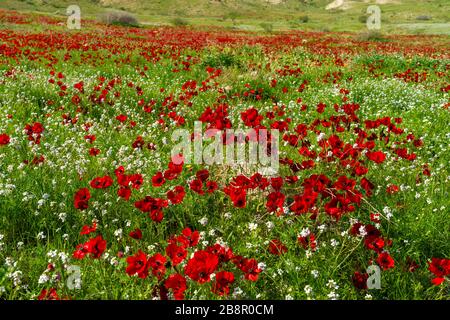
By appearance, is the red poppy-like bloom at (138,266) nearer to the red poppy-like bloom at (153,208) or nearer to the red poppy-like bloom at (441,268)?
the red poppy-like bloom at (153,208)

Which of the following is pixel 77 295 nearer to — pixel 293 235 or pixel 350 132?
pixel 293 235

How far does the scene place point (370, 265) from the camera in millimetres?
3051

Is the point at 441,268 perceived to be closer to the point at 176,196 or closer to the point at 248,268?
the point at 248,268

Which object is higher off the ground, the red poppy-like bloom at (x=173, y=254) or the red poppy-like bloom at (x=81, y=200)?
the red poppy-like bloom at (x=81, y=200)

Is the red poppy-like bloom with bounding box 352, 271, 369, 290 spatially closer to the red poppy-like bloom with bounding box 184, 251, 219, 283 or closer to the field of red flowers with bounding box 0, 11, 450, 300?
the field of red flowers with bounding box 0, 11, 450, 300

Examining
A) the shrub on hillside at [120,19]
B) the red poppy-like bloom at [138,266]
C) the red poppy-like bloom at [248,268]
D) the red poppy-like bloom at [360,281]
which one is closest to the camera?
the red poppy-like bloom at [138,266]

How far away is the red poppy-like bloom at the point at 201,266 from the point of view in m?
2.21

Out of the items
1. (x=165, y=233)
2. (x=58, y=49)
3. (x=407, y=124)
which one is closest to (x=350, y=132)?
(x=407, y=124)

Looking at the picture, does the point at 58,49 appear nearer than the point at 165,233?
No

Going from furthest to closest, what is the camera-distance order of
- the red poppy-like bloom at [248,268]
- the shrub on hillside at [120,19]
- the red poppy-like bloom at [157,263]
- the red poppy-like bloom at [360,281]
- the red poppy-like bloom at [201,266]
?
the shrub on hillside at [120,19] < the red poppy-like bloom at [360,281] < the red poppy-like bloom at [248,268] < the red poppy-like bloom at [157,263] < the red poppy-like bloom at [201,266]

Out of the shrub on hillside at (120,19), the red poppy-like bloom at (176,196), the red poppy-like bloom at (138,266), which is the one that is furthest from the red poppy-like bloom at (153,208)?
the shrub on hillside at (120,19)

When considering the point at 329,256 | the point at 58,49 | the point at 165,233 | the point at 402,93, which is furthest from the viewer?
the point at 58,49

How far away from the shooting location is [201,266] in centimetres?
223
